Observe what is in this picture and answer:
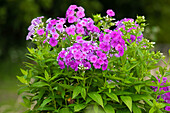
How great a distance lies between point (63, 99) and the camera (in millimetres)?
2918

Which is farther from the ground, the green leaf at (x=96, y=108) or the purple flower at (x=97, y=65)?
the purple flower at (x=97, y=65)

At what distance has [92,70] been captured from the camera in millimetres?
2686

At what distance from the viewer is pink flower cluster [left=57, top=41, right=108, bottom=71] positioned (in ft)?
8.21

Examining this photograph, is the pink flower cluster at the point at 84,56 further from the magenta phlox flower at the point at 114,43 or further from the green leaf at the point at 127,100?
the green leaf at the point at 127,100

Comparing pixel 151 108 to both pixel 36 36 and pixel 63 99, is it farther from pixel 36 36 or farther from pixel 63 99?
pixel 36 36

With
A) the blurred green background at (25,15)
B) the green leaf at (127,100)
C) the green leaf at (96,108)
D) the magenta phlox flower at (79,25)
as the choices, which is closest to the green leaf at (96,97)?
the green leaf at (96,108)

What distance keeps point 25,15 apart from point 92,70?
30.0 ft

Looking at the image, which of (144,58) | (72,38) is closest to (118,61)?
(144,58)

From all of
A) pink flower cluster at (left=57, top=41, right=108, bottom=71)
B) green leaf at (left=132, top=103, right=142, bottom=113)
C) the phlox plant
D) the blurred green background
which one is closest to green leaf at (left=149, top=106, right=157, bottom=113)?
the phlox plant

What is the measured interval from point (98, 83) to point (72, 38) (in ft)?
1.65

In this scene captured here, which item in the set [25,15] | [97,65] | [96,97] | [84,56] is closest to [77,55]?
[84,56]

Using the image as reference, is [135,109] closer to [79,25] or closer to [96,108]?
[96,108]

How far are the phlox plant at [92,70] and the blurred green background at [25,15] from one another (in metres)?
6.35

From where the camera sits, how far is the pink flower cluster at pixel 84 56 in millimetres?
2502
